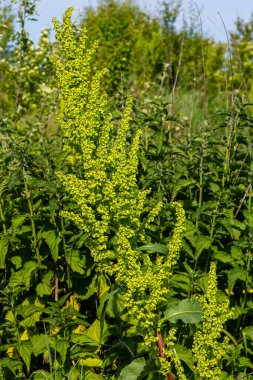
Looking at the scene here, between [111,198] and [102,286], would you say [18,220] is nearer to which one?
[102,286]

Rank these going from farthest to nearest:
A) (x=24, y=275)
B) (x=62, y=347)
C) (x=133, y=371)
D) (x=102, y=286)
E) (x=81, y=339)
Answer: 1. (x=102, y=286)
2. (x=24, y=275)
3. (x=81, y=339)
4. (x=62, y=347)
5. (x=133, y=371)

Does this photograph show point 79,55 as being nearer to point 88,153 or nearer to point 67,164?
point 88,153

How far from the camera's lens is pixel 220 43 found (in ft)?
64.1

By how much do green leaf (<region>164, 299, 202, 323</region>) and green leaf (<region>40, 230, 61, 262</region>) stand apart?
896mm

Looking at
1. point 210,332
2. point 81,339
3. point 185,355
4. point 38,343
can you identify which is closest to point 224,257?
point 185,355

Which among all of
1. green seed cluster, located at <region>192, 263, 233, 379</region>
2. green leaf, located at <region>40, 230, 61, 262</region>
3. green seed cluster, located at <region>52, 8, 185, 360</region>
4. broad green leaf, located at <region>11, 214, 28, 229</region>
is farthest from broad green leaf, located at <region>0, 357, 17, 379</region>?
green seed cluster, located at <region>192, 263, 233, 379</region>

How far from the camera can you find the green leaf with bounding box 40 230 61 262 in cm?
412

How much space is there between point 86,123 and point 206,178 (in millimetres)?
1348

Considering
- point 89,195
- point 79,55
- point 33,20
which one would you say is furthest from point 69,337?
point 33,20

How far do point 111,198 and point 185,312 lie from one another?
0.74 m

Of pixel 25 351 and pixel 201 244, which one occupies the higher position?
pixel 201 244

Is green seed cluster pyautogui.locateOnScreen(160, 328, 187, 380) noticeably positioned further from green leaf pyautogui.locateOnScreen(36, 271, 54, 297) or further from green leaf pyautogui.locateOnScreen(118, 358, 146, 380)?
green leaf pyautogui.locateOnScreen(36, 271, 54, 297)

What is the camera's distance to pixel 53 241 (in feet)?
13.7

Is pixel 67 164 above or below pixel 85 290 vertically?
above
